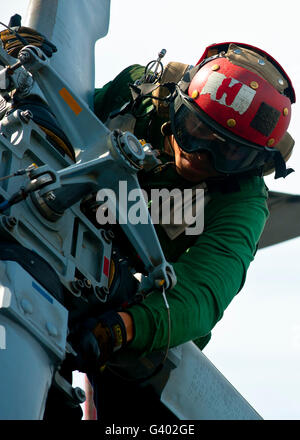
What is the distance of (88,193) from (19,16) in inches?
106

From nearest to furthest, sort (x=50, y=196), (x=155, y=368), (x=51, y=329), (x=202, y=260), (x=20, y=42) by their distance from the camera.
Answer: (x=51, y=329) → (x=50, y=196) → (x=155, y=368) → (x=202, y=260) → (x=20, y=42)

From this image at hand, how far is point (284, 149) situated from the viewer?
8406 millimetres

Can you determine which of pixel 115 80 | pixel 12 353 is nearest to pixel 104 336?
pixel 12 353

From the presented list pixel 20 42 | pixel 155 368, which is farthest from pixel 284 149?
pixel 155 368

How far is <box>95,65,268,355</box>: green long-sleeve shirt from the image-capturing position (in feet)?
20.8

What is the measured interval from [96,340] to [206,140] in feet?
8.34

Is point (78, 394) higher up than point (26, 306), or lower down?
lower down

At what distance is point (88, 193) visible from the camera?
591cm

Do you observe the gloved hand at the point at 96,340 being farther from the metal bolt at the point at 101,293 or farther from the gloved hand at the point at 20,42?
the gloved hand at the point at 20,42

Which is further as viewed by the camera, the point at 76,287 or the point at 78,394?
the point at 76,287

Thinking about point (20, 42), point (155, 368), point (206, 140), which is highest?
point (20, 42)

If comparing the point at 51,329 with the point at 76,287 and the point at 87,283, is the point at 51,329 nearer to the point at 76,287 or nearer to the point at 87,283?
the point at 76,287

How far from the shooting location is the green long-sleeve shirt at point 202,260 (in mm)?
6352

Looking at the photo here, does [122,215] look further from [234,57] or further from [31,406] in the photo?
[234,57]
